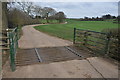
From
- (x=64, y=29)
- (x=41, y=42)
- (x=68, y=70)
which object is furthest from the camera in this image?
(x=64, y=29)

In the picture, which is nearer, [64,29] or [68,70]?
[68,70]

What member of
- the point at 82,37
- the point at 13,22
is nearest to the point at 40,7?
the point at 13,22

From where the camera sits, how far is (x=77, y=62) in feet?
14.0

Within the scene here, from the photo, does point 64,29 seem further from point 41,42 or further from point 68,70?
point 68,70

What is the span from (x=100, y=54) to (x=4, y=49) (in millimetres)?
4889

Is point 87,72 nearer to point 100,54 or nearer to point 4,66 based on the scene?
point 100,54

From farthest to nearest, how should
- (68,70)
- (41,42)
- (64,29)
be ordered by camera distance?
(64,29) < (41,42) < (68,70)

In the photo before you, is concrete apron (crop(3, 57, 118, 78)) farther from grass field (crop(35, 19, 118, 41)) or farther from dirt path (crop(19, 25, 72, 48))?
grass field (crop(35, 19, 118, 41))

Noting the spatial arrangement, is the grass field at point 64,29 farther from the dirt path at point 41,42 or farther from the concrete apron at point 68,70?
the concrete apron at point 68,70

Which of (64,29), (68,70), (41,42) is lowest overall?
(68,70)

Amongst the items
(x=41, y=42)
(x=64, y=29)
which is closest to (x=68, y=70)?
(x=41, y=42)

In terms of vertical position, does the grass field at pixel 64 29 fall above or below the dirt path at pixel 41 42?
above

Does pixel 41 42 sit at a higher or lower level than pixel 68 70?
higher

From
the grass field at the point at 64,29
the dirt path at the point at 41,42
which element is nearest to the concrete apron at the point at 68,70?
the dirt path at the point at 41,42
